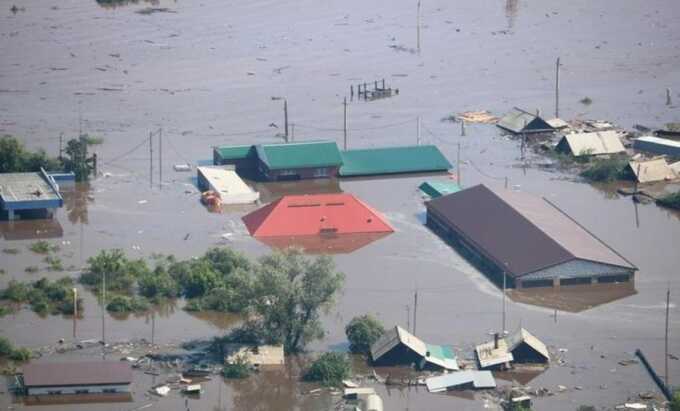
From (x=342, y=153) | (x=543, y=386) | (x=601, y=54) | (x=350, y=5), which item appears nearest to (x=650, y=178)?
(x=342, y=153)

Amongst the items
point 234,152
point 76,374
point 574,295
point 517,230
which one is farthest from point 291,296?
point 234,152

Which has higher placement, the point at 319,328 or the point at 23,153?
the point at 23,153

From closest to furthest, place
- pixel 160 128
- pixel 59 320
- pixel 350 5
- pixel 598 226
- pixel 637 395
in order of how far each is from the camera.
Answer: pixel 637 395 → pixel 59 320 → pixel 598 226 → pixel 160 128 → pixel 350 5

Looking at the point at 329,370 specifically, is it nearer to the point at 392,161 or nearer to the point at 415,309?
the point at 415,309

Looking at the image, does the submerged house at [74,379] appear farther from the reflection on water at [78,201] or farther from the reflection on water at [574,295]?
the reflection on water at [78,201]

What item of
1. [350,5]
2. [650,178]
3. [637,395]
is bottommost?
[637,395]

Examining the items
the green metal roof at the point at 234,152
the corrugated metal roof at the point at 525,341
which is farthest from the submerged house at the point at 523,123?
the corrugated metal roof at the point at 525,341

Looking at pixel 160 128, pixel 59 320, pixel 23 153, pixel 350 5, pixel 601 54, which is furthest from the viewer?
pixel 350 5

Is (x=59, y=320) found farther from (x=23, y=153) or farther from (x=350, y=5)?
(x=350, y=5)
